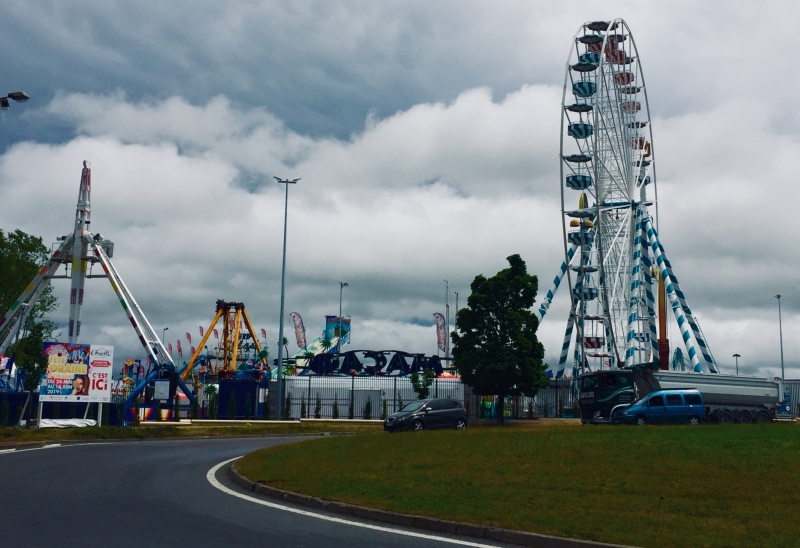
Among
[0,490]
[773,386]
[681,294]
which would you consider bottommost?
[0,490]

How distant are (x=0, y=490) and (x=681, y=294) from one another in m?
52.7

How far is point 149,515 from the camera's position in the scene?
13.0m

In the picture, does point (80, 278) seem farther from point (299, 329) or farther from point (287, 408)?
point (299, 329)

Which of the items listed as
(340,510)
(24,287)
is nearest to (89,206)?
(24,287)

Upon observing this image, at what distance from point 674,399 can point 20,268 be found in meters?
52.3

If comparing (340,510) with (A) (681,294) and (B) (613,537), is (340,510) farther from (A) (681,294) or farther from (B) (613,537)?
(A) (681,294)

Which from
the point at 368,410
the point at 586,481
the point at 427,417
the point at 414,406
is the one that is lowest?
the point at 586,481

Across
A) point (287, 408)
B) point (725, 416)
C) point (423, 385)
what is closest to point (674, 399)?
point (725, 416)

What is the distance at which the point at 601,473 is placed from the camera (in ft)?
51.6

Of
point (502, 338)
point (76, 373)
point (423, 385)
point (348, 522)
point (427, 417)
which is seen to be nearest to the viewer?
point (348, 522)

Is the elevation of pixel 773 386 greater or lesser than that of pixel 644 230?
lesser

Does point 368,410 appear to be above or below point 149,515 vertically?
above

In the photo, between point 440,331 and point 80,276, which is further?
point 440,331

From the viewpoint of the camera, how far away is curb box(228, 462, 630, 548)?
10.8 metres
